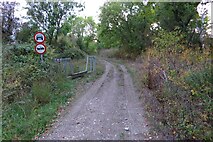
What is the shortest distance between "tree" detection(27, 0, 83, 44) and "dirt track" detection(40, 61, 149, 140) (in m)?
11.8

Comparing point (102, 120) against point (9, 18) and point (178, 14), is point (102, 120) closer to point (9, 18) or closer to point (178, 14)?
point (178, 14)

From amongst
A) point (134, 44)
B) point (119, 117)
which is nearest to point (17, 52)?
point (119, 117)

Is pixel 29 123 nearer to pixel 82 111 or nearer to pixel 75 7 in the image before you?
pixel 82 111

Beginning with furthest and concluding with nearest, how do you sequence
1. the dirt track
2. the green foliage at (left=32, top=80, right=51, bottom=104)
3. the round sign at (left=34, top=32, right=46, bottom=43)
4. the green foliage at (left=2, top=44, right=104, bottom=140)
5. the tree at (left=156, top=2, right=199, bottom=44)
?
the tree at (left=156, top=2, right=199, bottom=44) → the round sign at (left=34, top=32, right=46, bottom=43) → the green foliage at (left=32, top=80, right=51, bottom=104) → the green foliage at (left=2, top=44, right=104, bottom=140) → the dirt track

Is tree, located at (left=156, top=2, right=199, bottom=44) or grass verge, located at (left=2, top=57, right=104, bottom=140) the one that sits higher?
tree, located at (left=156, top=2, right=199, bottom=44)

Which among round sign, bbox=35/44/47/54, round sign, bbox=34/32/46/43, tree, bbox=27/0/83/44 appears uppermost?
tree, bbox=27/0/83/44

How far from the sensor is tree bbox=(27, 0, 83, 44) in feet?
55.6

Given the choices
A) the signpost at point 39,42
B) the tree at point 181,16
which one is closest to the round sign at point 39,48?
the signpost at point 39,42

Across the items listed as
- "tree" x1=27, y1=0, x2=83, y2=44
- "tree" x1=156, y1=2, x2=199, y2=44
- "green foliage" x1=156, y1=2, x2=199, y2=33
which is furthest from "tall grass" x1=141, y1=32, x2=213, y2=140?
"tree" x1=27, y1=0, x2=83, y2=44

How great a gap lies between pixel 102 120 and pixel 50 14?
14.3 meters

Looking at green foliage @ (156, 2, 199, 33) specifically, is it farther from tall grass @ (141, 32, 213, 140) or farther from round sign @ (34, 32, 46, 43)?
round sign @ (34, 32, 46, 43)

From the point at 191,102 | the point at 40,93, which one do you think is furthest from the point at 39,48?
the point at 191,102

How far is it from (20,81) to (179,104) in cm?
466

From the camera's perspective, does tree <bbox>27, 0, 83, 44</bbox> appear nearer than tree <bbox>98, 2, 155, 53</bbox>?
Yes
